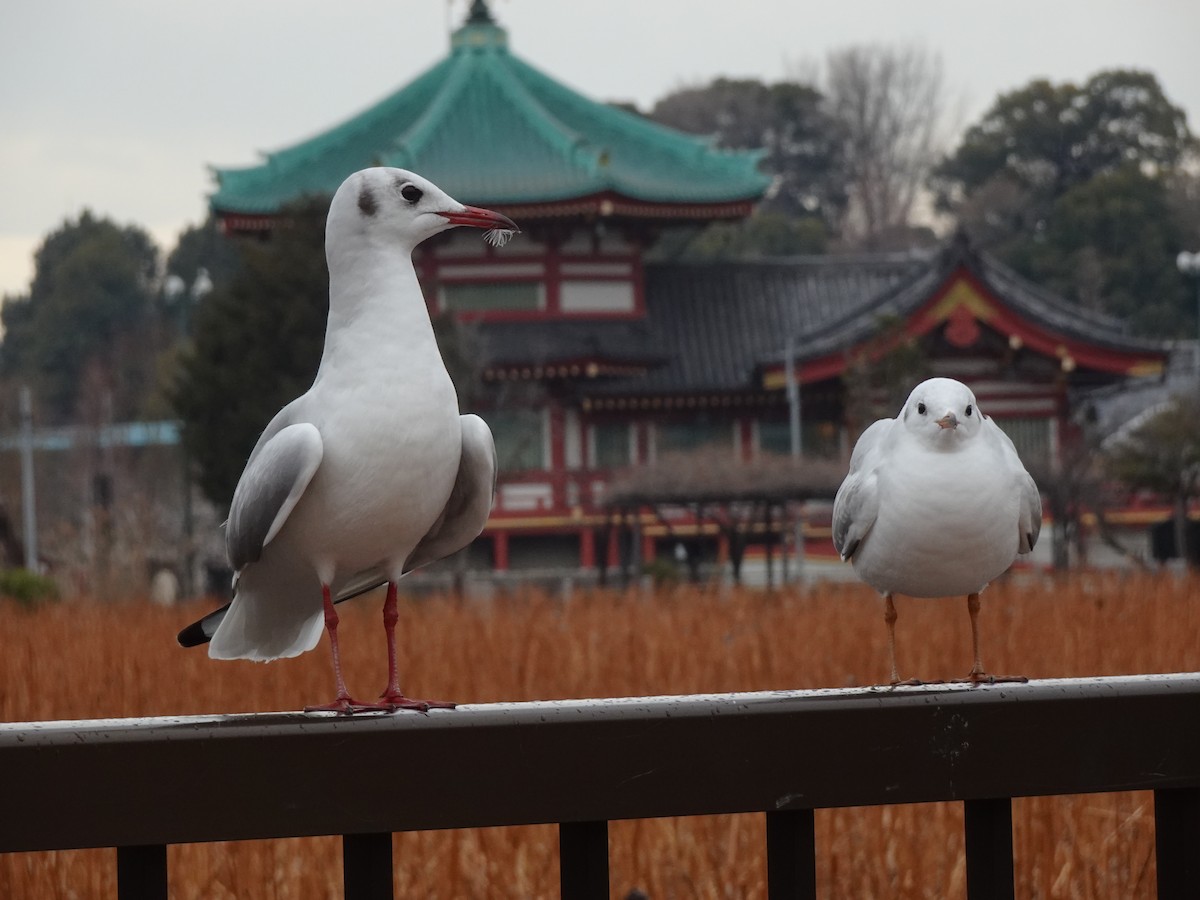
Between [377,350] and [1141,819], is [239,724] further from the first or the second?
[1141,819]

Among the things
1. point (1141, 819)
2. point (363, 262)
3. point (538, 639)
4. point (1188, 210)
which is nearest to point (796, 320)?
point (1188, 210)

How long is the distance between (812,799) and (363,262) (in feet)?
2.46

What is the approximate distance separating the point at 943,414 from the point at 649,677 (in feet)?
14.3

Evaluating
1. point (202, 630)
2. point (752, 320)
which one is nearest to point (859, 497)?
point (202, 630)

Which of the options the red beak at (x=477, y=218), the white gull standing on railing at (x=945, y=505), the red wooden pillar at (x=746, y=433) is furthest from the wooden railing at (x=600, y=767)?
the red wooden pillar at (x=746, y=433)

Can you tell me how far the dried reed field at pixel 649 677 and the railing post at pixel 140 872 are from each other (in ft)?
0.56

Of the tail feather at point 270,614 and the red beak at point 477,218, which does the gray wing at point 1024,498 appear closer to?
the red beak at point 477,218

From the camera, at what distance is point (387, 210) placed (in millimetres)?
1882

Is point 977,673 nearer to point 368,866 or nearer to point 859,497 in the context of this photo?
point 859,497

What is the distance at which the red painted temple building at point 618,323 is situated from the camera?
76.3 ft

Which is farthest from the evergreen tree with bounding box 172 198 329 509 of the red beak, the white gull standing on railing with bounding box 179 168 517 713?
the red beak

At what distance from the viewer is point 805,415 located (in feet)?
82.2

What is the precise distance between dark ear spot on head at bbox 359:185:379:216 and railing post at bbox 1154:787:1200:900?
1.03 m

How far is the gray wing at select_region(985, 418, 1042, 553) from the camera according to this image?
187cm
